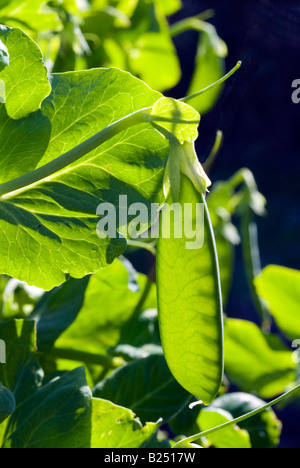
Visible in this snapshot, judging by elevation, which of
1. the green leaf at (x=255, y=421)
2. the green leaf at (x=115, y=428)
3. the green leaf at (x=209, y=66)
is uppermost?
the green leaf at (x=209, y=66)

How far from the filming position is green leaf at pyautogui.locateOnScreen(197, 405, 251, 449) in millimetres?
376

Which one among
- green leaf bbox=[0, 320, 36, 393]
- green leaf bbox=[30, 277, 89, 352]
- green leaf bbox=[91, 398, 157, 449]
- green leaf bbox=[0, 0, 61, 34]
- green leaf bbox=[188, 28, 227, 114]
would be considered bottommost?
green leaf bbox=[91, 398, 157, 449]

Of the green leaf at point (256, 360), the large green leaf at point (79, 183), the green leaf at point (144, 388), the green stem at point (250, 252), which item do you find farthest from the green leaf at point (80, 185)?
the green stem at point (250, 252)

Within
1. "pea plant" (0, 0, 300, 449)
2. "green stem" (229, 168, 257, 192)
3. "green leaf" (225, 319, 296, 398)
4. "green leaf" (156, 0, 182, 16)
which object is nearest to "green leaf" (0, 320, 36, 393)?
"pea plant" (0, 0, 300, 449)

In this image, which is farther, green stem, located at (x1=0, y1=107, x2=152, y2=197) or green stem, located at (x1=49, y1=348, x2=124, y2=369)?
green stem, located at (x1=49, y1=348, x2=124, y2=369)

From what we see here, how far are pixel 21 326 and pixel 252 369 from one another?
341mm

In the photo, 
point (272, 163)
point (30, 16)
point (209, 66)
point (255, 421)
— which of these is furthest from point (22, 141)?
point (272, 163)

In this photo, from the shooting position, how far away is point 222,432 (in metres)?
0.39

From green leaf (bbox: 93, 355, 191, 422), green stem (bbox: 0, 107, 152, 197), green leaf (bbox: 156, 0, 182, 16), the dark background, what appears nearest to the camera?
green stem (bbox: 0, 107, 152, 197)

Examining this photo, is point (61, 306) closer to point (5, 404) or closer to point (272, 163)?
point (5, 404)

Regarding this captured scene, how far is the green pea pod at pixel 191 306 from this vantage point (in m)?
0.24

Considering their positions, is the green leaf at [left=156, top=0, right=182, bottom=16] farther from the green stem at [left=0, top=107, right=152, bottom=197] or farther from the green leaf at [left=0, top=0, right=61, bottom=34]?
the green stem at [left=0, top=107, right=152, bottom=197]

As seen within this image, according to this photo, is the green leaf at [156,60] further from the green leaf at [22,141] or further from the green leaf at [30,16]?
the green leaf at [22,141]
